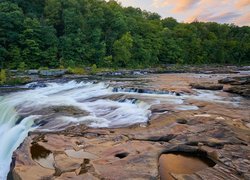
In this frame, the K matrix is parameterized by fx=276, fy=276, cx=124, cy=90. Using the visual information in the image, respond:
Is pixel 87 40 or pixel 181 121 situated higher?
pixel 87 40

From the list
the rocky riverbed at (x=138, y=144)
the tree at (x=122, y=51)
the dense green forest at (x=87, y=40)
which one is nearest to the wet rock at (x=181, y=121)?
the rocky riverbed at (x=138, y=144)

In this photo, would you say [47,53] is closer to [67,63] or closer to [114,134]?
[67,63]

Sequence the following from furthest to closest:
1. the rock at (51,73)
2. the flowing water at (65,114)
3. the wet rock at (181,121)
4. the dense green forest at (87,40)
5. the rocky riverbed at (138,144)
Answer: the dense green forest at (87,40) < the rock at (51,73) < the flowing water at (65,114) < the wet rock at (181,121) < the rocky riverbed at (138,144)

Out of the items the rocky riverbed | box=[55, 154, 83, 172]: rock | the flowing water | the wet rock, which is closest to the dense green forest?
the flowing water

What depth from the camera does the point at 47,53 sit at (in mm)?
40344

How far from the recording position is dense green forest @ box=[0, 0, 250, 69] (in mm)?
40000

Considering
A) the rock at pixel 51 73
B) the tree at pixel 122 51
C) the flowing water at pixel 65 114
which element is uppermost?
Result: the tree at pixel 122 51

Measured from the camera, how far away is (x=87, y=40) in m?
47.8

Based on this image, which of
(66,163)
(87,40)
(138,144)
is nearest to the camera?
(66,163)

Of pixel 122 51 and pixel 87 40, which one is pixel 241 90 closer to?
pixel 122 51

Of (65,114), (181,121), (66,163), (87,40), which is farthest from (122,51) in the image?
(66,163)

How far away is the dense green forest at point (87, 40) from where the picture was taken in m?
40.0

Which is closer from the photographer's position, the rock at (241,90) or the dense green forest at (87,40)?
the rock at (241,90)

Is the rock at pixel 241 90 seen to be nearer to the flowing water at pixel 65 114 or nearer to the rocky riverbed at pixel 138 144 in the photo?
the flowing water at pixel 65 114
